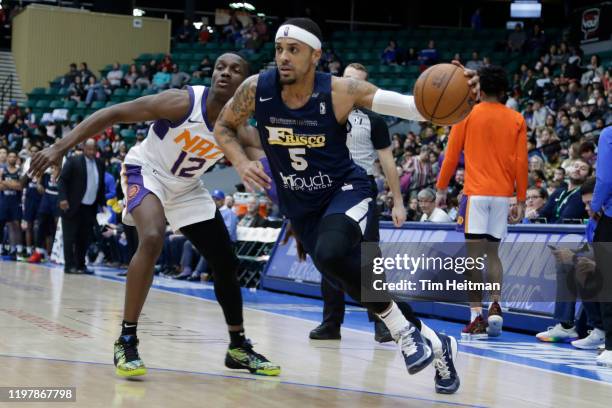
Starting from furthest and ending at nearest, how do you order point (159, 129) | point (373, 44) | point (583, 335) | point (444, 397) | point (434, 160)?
point (373, 44), point (434, 160), point (583, 335), point (159, 129), point (444, 397)

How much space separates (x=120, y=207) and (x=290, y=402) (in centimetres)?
1209

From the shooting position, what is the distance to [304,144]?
5137 millimetres

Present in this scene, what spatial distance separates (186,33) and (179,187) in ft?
92.7

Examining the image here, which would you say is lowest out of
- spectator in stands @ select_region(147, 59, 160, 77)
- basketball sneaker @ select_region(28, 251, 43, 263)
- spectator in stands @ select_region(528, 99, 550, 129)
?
basketball sneaker @ select_region(28, 251, 43, 263)

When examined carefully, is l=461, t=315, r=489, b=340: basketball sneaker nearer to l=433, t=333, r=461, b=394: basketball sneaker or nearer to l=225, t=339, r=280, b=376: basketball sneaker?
l=225, t=339, r=280, b=376: basketball sneaker

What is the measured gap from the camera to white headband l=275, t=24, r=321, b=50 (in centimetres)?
517

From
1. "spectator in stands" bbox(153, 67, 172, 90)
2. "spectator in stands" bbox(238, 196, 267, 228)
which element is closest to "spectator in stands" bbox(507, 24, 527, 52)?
"spectator in stands" bbox(153, 67, 172, 90)

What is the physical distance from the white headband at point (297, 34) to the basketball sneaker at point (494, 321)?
150 inches

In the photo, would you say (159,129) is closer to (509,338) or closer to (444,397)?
(444,397)

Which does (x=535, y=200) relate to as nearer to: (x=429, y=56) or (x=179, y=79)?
(x=429, y=56)

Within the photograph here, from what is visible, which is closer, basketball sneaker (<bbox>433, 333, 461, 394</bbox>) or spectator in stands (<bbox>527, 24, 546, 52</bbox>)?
basketball sneaker (<bbox>433, 333, 461, 394</bbox>)

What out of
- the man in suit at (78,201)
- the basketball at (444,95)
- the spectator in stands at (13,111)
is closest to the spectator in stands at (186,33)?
the spectator in stands at (13,111)

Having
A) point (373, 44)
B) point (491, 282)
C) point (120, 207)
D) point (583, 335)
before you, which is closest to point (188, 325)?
point (491, 282)

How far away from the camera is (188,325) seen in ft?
27.7
